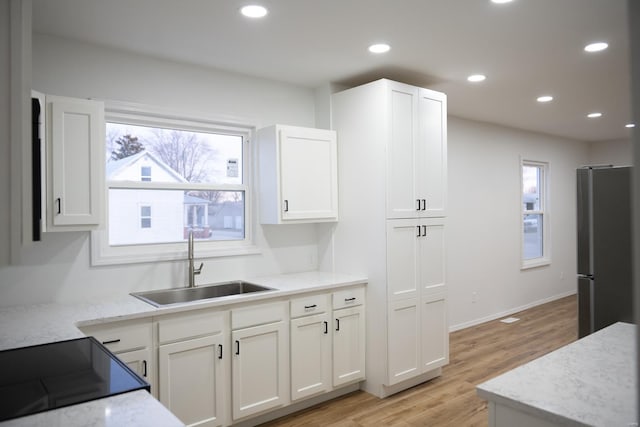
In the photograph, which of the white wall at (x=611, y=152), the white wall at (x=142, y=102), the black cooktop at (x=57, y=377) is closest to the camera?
the black cooktop at (x=57, y=377)

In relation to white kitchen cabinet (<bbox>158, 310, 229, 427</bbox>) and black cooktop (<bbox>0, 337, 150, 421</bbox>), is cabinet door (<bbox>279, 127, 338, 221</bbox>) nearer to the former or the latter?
white kitchen cabinet (<bbox>158, 310, 229, 427</bbox>)

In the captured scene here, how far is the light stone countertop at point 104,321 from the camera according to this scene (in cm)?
116

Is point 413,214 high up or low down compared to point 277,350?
up

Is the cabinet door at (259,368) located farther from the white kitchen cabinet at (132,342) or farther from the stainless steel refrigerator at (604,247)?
the stainless steel refrigerator at (604,247)

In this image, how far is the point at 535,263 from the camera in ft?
21.8

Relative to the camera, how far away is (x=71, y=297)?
9.19 feet

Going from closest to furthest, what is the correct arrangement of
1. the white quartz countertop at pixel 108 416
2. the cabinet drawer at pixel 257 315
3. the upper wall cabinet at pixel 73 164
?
the white quartz countertop at pixel 108 416, the upper wall cabinet at pixel 73 164, the cabinet drawer at pixel 257 315

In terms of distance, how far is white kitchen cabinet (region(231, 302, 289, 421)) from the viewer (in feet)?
9.38

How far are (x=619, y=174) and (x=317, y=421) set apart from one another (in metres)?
2.93

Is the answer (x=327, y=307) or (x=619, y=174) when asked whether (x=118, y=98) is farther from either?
(x=619, y=174)

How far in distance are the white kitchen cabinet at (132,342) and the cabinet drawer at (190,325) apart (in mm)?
80

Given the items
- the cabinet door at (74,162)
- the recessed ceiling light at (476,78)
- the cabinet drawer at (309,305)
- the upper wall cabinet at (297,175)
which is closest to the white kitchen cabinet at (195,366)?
the cabinet drawer at (309,305)

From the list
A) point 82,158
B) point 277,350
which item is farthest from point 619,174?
point 82,158

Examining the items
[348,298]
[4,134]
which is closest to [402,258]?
[348,298]
